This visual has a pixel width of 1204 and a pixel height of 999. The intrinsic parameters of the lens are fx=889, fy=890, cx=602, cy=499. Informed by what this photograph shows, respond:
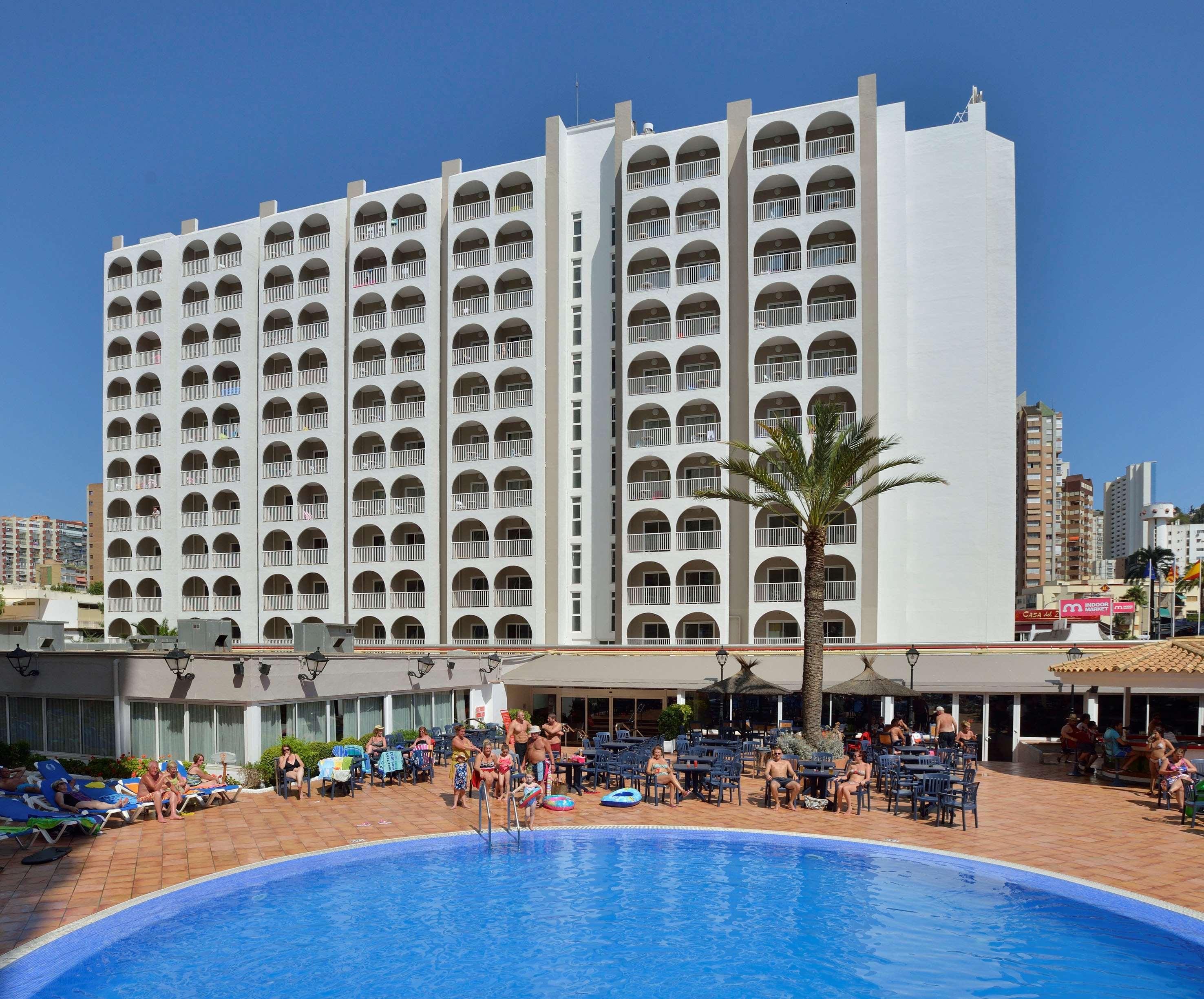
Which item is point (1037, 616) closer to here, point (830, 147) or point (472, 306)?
→ point (830, 147)

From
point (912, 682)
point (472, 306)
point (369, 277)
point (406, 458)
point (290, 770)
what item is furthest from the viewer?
point (369, 277)

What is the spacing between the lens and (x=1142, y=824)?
17.6 metres

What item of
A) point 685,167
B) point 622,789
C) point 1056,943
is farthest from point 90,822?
point 685,167

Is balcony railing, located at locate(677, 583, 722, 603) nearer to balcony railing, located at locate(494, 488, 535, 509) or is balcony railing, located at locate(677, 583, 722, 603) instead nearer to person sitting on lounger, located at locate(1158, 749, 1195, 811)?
balcony railing, located at locate(494, 488, 535, 509)

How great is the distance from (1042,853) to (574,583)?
29.7 meters

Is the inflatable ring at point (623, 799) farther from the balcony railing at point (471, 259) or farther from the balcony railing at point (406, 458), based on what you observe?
the balcony railing at point (471, 259)

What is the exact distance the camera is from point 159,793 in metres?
17.3

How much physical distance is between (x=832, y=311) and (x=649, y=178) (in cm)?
1102

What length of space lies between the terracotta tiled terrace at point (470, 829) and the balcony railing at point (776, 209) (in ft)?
89.8

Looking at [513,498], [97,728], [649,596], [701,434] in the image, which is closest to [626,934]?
[97,728]

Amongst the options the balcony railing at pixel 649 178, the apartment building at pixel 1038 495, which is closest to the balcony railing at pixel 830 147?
the balcony railing at pixel 649 178

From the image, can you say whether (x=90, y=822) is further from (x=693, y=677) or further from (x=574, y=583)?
(x=574, y=583)

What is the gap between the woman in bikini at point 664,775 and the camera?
1967 centimetres

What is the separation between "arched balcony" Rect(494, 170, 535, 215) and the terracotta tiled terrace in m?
31.4
